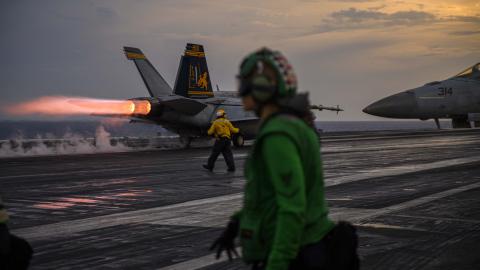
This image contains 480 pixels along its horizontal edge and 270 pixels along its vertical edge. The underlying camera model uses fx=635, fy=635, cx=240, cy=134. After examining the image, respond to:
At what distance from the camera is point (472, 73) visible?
138 ft

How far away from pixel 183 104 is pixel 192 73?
10.2 ft

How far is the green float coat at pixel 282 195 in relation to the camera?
124 inches

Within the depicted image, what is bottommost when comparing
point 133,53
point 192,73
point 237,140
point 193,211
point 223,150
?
point 193,211

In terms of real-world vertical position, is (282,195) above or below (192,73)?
below

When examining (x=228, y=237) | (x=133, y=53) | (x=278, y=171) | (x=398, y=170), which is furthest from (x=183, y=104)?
(x=278, y=171)

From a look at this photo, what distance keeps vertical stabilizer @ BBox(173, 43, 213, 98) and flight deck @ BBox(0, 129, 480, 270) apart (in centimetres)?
1217

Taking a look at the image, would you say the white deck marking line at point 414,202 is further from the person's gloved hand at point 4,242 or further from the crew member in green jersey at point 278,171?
the person's gloved hand at point 4,242

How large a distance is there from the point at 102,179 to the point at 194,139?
18.0 metres

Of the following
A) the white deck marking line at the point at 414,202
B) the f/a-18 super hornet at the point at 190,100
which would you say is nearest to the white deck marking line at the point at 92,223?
the white deck marking line at the point at 414,202

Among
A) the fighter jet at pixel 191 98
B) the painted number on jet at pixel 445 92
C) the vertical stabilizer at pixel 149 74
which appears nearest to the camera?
the fighter jet at pixel 191 98

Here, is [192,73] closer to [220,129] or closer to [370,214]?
[220,129]

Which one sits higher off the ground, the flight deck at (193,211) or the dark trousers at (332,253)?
the dark trousers at (332,253)

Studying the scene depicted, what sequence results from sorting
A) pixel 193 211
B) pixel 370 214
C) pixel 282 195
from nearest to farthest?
pixel 282 195 < pixel 370 214 < pixel 193 211

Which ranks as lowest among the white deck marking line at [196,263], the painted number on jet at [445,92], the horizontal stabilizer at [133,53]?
the white deck marking line at [196,263]
